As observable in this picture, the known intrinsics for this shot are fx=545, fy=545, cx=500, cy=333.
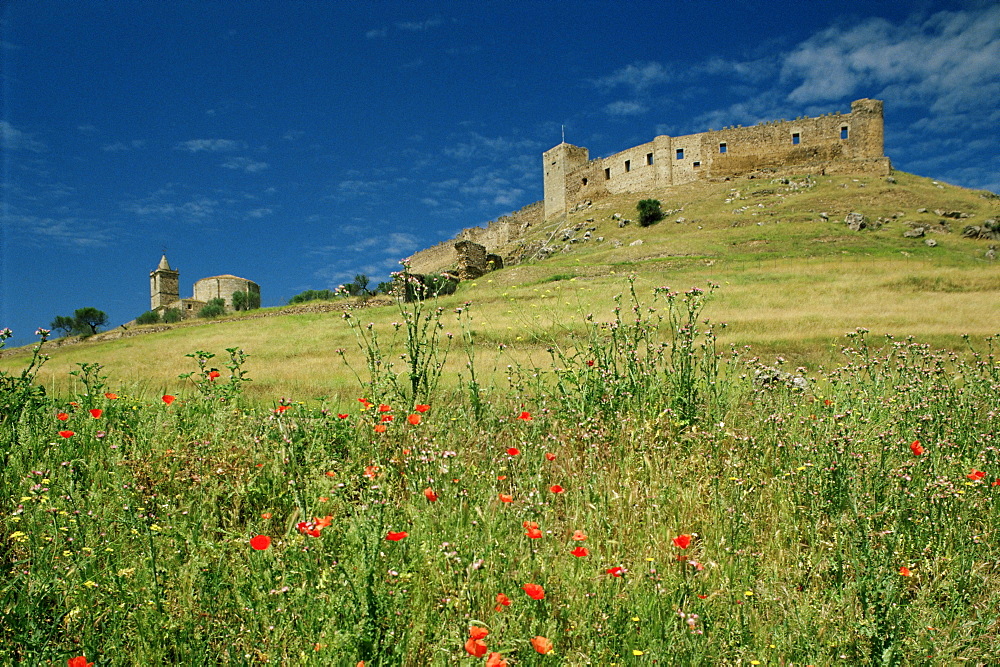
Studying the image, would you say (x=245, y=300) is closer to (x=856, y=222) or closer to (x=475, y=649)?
Result: (x=856, y=222)

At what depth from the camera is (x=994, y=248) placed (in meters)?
30.7

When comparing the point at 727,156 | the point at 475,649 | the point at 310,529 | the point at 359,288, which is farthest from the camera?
the point at 727,156

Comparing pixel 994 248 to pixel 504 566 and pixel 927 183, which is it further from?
pixel 504 566

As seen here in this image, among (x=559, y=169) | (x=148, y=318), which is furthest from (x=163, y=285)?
(x=559, y=169)

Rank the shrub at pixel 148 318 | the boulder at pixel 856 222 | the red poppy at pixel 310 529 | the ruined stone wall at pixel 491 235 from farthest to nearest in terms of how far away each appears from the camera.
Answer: the ruined stone wall at pixel 491 235
the shrub at pixel 148 318
the boulder at pixel 856 222
the red poppy at pixel 310 529

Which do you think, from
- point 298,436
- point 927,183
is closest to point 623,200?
point 927,183

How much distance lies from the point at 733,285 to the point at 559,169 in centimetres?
5342

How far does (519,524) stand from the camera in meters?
2.88

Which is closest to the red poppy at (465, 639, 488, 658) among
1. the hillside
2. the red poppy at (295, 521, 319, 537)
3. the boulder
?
the red poppy at (295, 521, 319, 537)

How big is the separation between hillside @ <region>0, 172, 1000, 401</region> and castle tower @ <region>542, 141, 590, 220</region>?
14.6 meters

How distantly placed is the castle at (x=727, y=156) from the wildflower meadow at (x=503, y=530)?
61695mm

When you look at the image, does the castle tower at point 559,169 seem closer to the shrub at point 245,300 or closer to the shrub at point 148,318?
the shrub at point 245,300

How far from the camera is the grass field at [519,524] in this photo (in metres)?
2.16

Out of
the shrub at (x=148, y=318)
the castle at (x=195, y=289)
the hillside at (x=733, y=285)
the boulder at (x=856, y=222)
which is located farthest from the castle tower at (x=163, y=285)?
the boulder at (x=856, y=222)
